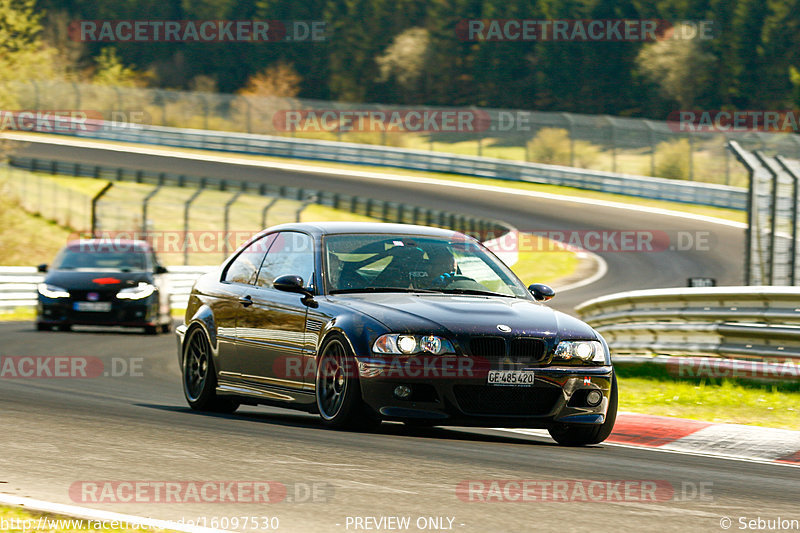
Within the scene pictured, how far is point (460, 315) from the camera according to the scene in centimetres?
825

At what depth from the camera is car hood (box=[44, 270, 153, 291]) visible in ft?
64.3

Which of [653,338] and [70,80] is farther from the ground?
[70,80]

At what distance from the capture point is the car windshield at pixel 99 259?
20.3 metres

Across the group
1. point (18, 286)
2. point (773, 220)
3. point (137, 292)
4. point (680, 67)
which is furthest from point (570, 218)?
point (680, 67)

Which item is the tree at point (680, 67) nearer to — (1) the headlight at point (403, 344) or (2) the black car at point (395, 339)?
(2) the black car at point (395, 339)

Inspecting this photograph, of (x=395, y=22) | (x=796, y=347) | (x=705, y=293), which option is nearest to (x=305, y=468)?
(x=796, y=347)

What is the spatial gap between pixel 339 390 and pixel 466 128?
169ft

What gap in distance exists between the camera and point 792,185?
1424 cm

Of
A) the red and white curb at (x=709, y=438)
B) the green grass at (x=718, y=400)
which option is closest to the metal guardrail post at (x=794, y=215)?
the green grass at (x=718, y=400)

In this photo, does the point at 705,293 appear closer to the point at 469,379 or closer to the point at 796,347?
the point at 796,347

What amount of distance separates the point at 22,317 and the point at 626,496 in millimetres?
20391

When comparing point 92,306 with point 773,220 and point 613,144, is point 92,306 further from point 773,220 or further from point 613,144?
point 613,144

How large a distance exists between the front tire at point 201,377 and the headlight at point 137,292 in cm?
946

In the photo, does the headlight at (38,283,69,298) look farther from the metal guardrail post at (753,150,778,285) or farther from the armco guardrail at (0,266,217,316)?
the metal guardrail post at (753,150,778,285)
